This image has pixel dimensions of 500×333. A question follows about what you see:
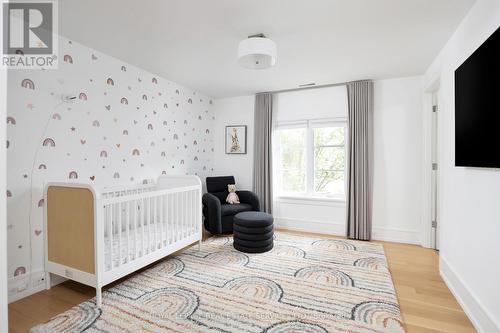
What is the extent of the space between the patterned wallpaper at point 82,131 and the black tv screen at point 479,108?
133 inches

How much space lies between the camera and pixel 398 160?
3607 mm

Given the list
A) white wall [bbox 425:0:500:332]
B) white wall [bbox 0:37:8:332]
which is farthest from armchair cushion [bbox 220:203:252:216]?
white wall [bbox 0:37:8:332]

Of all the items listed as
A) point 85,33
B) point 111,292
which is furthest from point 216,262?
point 85,33

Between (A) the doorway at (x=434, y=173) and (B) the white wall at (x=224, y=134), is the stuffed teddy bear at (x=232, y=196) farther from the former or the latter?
(A) the doorway at (x=434, y=173)

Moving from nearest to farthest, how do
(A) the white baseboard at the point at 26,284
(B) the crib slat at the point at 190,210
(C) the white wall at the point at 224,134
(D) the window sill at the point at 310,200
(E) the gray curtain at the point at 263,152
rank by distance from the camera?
1. (A) the white baseboard at the point at 26,284
2. (B) the crib slat at the point at 190,210
3. (D) the window sill at the point at 310,200
4. (E) the gray curtain at the point at 263,152
5. (C) the white wall at the point at 224,134

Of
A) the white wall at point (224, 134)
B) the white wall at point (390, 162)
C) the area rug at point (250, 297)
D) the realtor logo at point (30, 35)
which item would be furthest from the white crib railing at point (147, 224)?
the white wall at point (390, 162)

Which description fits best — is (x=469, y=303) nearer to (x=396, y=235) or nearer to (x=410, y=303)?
(x=410, y=303)

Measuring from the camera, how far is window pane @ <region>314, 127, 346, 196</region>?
13.3 ft

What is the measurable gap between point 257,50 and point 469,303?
8.53ft

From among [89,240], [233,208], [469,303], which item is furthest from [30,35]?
[469,303]

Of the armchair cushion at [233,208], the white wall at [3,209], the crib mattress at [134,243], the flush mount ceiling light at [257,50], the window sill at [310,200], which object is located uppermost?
the flush mount ceiling light at [257,50]

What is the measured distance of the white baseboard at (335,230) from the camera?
11.7ft

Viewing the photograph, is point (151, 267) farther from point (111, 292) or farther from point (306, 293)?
point (306, 293)

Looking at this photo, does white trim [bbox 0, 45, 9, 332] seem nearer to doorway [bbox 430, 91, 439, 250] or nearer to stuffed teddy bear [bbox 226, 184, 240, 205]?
stuffed teddy bear [bbox 226, 184, 240, 205]
